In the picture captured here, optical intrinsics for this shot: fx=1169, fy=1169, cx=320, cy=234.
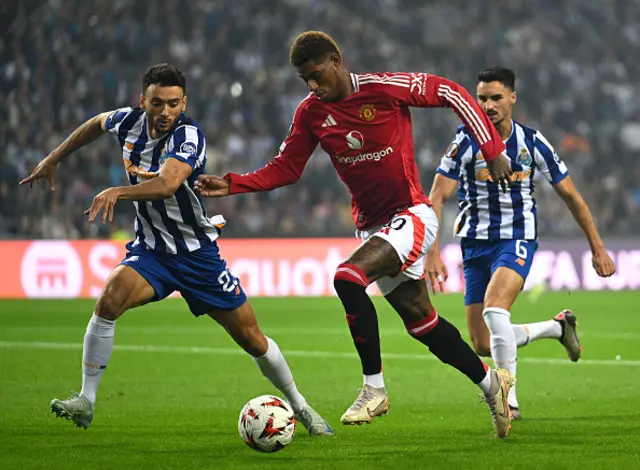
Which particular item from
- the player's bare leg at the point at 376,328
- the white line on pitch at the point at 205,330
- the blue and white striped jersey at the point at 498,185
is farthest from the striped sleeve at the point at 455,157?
the white line on pitch at the point at 205,330

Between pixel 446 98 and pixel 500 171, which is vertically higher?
pixel 446 98

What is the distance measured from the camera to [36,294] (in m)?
18.5

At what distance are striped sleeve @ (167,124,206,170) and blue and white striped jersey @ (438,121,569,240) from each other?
1920 millimetres

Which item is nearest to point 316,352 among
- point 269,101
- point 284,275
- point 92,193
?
point 284,275

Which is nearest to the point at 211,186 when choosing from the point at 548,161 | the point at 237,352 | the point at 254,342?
the point at 254,342

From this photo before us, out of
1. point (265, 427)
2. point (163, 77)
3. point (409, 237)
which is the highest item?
point (163, 77)

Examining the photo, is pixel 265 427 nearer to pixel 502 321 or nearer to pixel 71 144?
pixel 502 321

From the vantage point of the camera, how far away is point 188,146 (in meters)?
6.08

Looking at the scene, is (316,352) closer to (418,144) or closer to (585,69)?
(418,144)

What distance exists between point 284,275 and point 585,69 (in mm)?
10200

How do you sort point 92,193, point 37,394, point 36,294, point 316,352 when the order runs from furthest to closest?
1. point 92,193
2. point 36,294
3. point 316,352
4. point 37,394

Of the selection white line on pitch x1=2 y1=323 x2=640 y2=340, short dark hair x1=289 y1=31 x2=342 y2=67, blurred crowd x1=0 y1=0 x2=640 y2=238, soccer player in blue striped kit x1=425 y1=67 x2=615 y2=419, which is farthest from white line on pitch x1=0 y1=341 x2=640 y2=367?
blurred crowd x1=0 y1=0 x2=640 y2=238

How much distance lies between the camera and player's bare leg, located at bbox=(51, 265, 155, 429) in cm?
612

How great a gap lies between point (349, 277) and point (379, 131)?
0.81 metres
